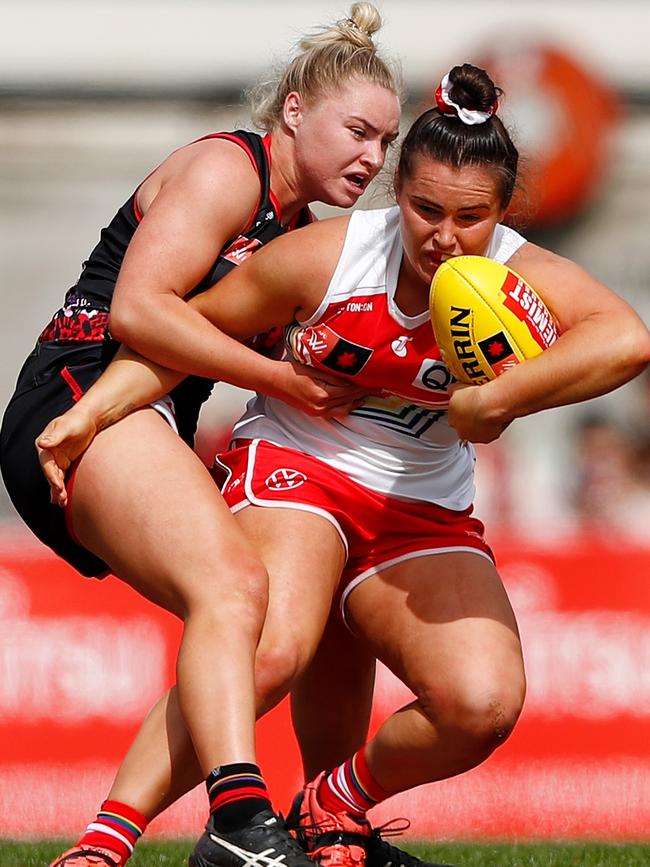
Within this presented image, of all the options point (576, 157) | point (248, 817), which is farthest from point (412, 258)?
point (576, 157)

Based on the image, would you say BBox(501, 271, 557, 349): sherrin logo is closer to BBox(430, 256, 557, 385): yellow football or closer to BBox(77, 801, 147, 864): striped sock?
BBox(430, 256, 557, 385): yellow football

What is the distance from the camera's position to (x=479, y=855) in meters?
5.00

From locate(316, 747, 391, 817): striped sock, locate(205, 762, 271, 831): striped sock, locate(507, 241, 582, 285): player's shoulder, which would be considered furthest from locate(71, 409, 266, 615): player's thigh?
locate(507, 241, 582, 285): player's shoulder

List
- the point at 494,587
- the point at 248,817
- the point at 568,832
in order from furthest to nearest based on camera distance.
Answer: the point at 568,832
the point at 494,587
the point at 248,817

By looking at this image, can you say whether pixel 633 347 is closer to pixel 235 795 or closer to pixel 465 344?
pixel 465 344

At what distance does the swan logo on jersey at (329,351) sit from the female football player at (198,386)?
2.6 inches

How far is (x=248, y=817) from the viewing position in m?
3.45

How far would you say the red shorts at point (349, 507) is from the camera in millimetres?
4223

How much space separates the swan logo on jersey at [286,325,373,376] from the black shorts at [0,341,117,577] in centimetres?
51

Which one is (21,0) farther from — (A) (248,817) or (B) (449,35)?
(A) (248,817)

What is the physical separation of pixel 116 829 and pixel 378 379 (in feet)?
4.23

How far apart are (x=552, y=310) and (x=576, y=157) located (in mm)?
10791

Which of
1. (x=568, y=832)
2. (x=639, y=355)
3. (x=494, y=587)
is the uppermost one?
(x=639, y=355)

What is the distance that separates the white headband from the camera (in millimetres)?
3854
